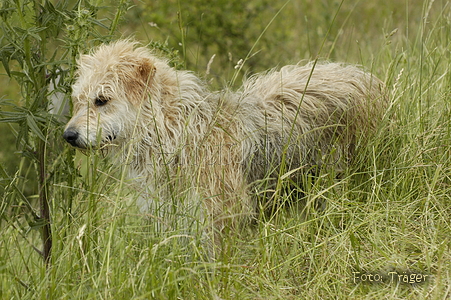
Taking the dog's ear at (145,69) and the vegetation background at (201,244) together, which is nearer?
the vegetation background at (201,244)

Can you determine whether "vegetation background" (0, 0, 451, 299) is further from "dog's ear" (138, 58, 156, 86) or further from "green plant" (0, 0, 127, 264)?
"dog's ear" (138, 58, 156, 86)

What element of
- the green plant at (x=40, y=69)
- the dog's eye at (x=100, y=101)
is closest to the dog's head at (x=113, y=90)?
the dog's eye at (x=100, y=101)

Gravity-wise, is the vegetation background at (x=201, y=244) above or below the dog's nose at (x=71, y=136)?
below

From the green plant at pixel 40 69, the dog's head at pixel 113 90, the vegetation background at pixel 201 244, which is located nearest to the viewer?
the vegetation background at pixel 201 244

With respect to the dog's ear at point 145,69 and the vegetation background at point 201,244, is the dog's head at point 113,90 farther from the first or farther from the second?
the vegetation background at point 201,244

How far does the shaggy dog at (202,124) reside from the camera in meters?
3.48

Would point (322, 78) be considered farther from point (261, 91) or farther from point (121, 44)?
point (121, 44)

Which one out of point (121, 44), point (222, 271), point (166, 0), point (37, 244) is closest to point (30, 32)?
point (121, 44)

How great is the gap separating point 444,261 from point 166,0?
252 inches

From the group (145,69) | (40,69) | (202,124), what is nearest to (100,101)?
(145,69)

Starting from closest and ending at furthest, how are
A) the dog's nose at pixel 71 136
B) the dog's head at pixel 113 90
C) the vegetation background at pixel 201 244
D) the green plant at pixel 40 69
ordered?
1. the vegetation background at pixel 201 244
2. the green plant at pixel 40 69
3. the dog's nose at pixel 71 136
4. the dog's head at pixel 113 90

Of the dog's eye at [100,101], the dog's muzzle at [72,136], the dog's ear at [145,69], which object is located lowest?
the dog's muzzle at [72,136]

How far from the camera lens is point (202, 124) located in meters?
3.74

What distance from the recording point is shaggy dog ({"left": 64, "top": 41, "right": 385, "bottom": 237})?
348 cm
